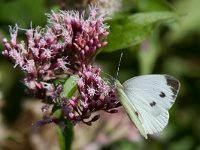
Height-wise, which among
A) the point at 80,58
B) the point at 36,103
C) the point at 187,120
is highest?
the point at 80,58

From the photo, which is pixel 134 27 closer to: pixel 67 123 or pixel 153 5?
pixel 153 5

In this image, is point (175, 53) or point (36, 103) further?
point (175, 53)

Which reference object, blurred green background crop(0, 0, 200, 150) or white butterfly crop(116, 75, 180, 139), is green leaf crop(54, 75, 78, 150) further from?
blurred green background crop(0, 0, 200, 150)

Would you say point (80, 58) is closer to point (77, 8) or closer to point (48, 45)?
point (48, 45)

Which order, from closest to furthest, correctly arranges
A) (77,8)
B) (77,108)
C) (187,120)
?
(77,108) → (77,8) → (187,120)

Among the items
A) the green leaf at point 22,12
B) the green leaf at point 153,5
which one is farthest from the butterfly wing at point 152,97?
the green leaf at point 22,12

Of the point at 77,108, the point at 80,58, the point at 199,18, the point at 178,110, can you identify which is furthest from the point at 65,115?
the point at 199,18

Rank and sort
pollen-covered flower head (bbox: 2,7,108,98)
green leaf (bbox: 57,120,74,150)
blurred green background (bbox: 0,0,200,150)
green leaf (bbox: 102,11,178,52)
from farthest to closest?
blurred green background (bbox: 0,0,200,150), green leaf (bbox: 102,11,178,52), green leaf (bbox: 57,120,74,150), pollen-covered flower head (bbox: 2,7,108,98)

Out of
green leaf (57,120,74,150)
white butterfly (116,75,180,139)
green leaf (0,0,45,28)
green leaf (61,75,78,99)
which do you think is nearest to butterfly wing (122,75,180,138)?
white butterfly (116,75,180,139)
